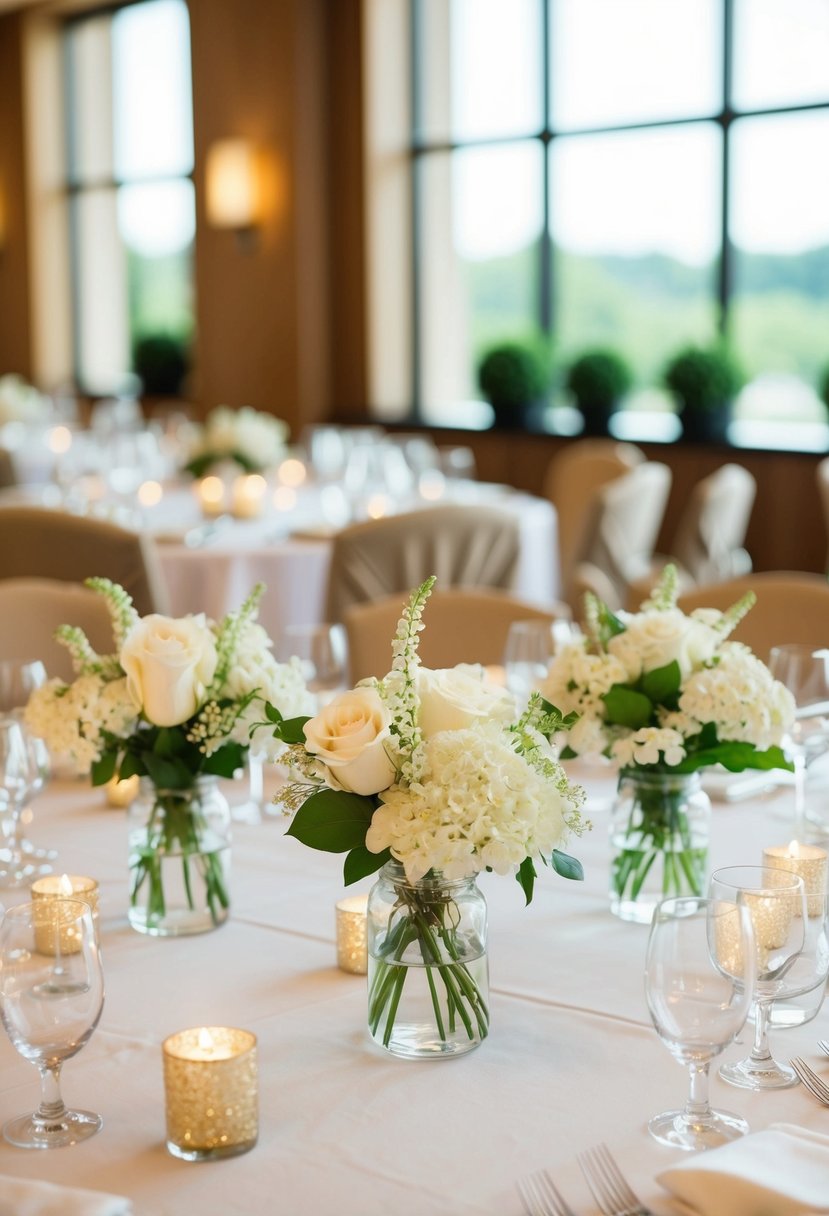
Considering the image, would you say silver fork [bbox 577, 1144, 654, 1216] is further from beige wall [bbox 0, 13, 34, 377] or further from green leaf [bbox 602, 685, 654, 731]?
beige wall [bbox 0, 13, 34, 377]

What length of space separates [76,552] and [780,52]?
4.04m

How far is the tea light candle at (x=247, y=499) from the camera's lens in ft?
16.8

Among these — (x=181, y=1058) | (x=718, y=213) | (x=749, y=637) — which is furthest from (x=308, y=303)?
(x=181, y=1058)

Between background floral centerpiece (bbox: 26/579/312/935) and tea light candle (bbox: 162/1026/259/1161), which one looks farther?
background floral centerpiece (bbox: 26/579/312/935)

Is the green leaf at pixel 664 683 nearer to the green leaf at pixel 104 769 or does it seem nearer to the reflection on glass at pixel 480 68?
the green leaf at pixel 104 769

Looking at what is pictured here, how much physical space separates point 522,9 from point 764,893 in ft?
23.0

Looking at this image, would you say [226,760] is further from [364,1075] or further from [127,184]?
[127,184]

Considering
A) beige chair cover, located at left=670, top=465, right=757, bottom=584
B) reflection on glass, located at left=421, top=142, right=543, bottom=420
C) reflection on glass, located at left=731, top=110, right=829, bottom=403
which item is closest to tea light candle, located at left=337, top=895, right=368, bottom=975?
beige chair cover, located at left=670, top=465, right=757, bottom=584

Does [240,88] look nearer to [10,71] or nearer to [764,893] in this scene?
[10,71]

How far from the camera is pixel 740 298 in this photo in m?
6.70

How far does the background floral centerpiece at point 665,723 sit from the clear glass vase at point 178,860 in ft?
1.32

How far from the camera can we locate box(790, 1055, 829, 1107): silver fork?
132 centimetres

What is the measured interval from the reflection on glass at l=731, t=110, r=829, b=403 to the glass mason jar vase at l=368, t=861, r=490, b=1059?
537cm

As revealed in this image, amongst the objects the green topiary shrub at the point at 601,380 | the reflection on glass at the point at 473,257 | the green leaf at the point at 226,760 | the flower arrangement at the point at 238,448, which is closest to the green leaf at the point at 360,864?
the green leaf at the point at 226,760
